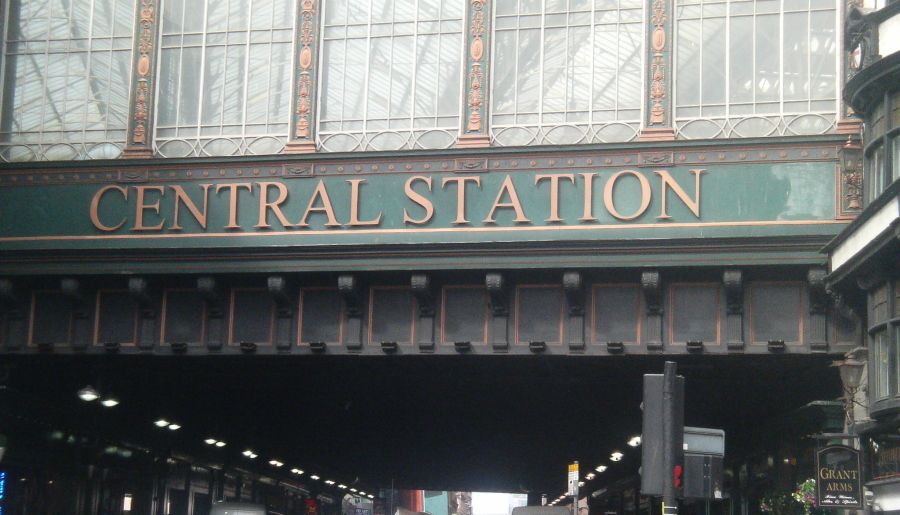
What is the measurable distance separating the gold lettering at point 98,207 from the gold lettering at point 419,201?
519 centimetres

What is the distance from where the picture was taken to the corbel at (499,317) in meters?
24.1

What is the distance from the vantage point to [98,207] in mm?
25828

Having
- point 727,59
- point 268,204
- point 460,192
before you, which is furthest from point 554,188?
point 268,204

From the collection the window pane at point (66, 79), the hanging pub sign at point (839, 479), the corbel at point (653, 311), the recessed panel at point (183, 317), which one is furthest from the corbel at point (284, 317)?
the hanging pub sign at point (839, 479)

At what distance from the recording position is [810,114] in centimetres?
2416

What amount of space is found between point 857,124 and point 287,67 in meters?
10.3

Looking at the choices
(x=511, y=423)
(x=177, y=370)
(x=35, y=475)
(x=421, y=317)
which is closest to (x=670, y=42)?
(x=421, y=317)

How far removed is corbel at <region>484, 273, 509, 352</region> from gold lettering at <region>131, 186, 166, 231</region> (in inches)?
240

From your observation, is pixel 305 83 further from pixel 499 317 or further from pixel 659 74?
pixel 659 74

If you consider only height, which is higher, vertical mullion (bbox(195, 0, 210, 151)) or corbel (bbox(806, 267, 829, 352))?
vertical mullion (bbox(195, 0, 210, 151))

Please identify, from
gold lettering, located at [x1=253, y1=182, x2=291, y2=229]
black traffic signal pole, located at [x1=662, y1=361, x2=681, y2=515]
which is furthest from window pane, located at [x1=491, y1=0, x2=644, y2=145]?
black traffic signal pole, located at [x1=662, y1=361, x2=681, y2=515]

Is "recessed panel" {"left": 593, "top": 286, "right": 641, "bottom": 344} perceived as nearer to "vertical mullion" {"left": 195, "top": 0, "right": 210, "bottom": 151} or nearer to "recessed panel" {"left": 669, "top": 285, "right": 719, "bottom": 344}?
"recessed panel" {"left": 669, "top": 285, "right": 719, "bottom": 344}

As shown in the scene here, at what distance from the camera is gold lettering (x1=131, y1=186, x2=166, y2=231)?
83.9 ft

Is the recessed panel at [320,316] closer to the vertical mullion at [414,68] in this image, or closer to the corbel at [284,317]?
the corbel at [284,317]
